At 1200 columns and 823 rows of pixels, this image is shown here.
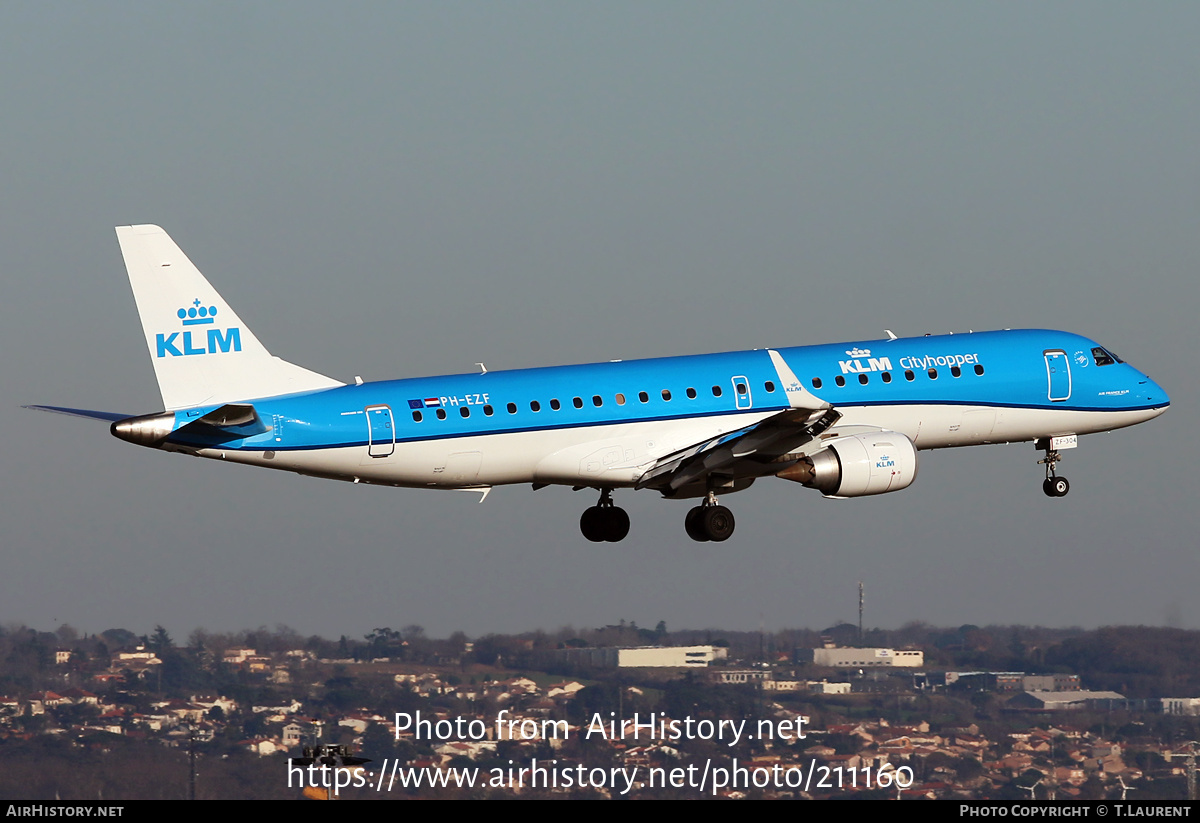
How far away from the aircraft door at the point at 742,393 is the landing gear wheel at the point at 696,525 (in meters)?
3.52

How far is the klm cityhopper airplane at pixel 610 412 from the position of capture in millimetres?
51500

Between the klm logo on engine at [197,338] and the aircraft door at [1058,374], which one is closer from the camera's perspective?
the klm logo on engine at [197,338]

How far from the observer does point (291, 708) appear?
67.2 m

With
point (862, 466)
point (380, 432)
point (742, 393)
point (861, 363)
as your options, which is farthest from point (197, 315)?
point (861, 363)

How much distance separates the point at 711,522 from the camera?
56062 millimetres

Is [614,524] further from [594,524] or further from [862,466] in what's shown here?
[862,466]

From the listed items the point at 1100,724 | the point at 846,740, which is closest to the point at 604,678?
the point at 846,740

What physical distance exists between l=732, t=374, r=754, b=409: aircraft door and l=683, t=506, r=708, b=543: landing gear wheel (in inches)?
139

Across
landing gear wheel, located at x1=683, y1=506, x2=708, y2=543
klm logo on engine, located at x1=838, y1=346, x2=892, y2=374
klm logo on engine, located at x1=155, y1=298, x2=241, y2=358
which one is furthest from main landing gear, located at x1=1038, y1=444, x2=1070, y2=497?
klm logo on engine, located at x1=155, y1=298, x2=241, y2=358

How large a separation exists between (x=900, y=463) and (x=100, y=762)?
28.9 metres

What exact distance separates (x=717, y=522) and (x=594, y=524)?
4885 millimetres

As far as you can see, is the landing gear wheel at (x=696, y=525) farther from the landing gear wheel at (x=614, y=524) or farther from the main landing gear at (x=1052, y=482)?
the main landing gear at (x=1052, y=482)

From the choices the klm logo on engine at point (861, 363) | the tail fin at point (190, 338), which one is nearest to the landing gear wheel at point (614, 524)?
the klm logo on engine at point (861, 363)

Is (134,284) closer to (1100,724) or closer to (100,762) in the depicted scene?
(100,762)
